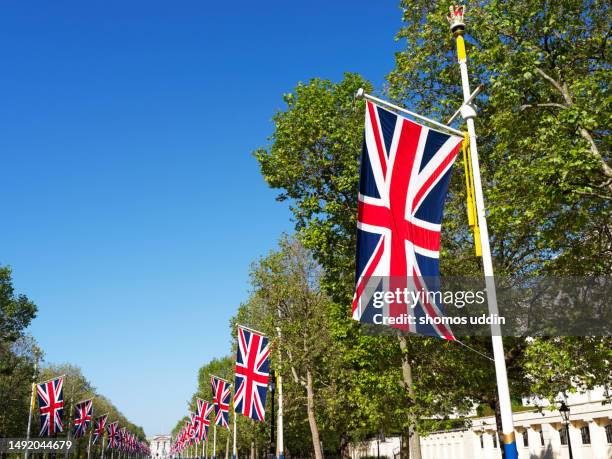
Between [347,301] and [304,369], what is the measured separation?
49.0 ft

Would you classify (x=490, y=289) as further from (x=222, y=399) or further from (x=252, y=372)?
(x=222, y=399)

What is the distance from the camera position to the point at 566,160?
14.2m

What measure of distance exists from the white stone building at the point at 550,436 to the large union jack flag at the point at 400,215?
2253 centimetres

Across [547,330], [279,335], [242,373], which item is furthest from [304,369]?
[547,330]

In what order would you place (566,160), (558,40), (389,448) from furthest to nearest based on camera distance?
(389,448) < (558,40) < (566,160)

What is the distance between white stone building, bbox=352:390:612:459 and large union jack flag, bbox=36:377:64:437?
1139 inches

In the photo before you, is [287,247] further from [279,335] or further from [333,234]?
[333,234]

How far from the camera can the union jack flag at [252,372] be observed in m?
27.2

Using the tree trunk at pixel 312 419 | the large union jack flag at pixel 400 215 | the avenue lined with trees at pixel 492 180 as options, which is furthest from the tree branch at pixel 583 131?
the tree trunk at pixel 312 419

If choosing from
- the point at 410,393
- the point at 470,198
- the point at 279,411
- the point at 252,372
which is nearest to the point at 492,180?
the point at 410,393

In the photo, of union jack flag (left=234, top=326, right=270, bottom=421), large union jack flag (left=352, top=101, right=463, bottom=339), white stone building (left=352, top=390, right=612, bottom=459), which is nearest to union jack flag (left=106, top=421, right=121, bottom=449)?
white stone building (left=352, top=390, right=612, bottom=459)

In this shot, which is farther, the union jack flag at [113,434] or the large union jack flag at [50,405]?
the union jack flag at [113,434]

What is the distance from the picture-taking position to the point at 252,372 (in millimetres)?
27375

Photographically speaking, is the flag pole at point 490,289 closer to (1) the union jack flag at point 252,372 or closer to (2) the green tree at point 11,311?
(1) the union jack flag at point 252,372
